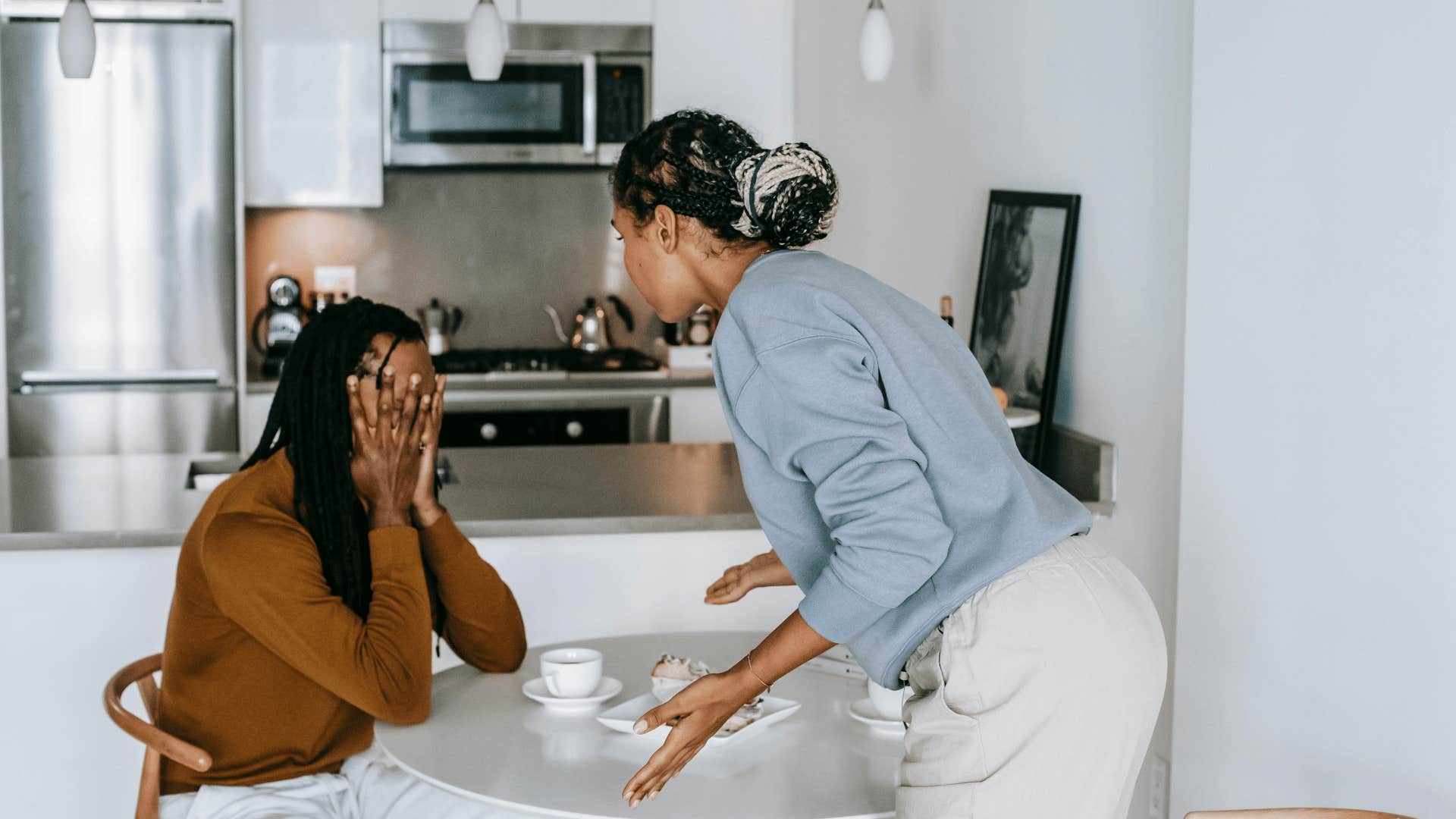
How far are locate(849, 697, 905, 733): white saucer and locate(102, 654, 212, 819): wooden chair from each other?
2.43 feet

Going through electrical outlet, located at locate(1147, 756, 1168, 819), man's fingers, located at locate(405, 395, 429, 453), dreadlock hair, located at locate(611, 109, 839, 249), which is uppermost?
dreadlock hair, located at locate(611, 109, 839, 249)

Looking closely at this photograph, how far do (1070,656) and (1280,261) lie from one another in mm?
666

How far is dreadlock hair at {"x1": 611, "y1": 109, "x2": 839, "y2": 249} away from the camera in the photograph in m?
1.22

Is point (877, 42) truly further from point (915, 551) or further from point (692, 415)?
point (915, 551)

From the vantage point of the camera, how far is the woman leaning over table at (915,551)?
1.15 m

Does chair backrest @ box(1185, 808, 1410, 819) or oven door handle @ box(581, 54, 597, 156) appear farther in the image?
oven door handle @ box(581, 54, 597, 156)

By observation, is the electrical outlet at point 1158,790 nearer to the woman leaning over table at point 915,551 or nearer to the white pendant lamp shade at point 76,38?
the woman leaning over table at point 915,551

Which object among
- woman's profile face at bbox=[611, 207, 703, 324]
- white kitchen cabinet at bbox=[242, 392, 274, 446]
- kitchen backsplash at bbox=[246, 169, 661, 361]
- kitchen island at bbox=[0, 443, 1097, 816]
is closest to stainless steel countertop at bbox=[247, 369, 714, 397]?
white kitchen cabinet at bbox=[242, 392, 274, 446]

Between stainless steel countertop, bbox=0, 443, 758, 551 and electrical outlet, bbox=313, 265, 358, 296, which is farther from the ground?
electrical outlet, bbox=313, 265, 358, 296

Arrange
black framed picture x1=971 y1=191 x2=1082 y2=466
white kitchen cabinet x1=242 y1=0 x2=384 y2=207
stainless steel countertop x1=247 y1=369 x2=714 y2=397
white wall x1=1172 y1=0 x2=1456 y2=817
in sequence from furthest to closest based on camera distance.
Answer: white kitchen cabinet x1=242 y1=0 x2=384 y2=207 < stainless steel countertop x1=247 y1=369 x2=714 y2=397 < black framed picture x1=971 y1=191 x2=1082 y2=466 < white wall x1=1172 y1=0 x2=1456 y2=817

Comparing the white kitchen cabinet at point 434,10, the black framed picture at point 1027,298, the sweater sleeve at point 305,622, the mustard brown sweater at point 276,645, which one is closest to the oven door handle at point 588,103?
the white kitchen cabinet at point 434,10

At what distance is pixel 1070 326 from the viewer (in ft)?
8.17

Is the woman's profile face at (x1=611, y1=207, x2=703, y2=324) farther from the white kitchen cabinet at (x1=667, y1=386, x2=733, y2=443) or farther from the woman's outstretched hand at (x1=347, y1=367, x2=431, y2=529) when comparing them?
the white kitchen cabinet at (x1=667, y1=386, x2=733, y2=443)

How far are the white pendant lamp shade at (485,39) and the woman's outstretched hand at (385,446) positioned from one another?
53.3 inches
